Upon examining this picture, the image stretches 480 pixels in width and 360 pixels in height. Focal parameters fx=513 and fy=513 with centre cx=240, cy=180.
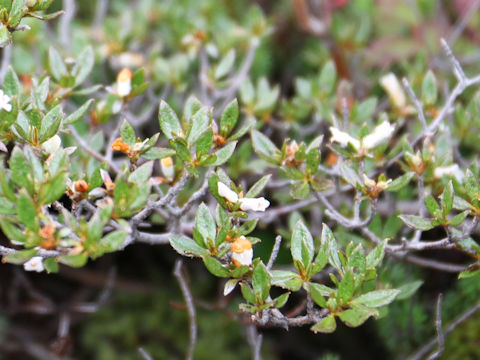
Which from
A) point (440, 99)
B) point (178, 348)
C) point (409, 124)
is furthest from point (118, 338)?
point (440, 99)

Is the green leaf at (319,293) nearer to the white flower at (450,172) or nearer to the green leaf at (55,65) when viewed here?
the white flower at (450,172)

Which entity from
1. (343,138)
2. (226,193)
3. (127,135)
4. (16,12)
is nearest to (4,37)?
(16,12)

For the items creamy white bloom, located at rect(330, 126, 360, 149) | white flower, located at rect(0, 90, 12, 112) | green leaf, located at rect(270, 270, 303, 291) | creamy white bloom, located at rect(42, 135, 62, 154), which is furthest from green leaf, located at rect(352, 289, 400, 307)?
white flower, located at rect(0, 90, 12, 112)

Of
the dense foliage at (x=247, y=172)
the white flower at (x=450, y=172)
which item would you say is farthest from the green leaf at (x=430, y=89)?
the white flower at (x=450, y=172)

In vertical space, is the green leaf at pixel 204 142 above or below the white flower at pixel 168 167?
above

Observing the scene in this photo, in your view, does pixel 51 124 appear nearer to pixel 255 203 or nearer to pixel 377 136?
pixel 255 203

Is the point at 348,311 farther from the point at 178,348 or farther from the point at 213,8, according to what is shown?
the point at 213,8

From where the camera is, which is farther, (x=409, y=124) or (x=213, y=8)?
(x=213, y=8)
